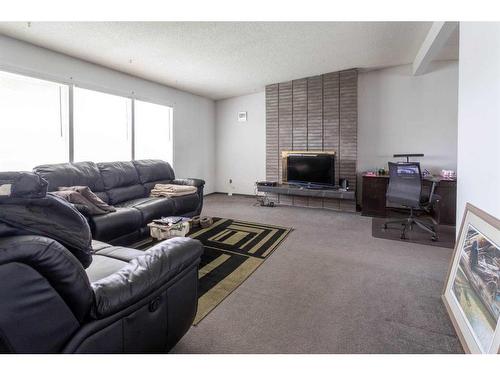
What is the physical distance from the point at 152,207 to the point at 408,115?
4.62 metres

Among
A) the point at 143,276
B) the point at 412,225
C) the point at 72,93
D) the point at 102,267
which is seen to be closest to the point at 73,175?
the point at 72,93

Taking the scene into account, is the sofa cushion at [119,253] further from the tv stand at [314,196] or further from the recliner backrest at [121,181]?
the tv stand at [314,196]

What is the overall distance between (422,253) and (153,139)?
469 cm

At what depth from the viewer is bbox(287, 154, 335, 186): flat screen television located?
5.00 metres

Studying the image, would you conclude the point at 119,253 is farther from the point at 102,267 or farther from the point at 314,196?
the point at 314,196

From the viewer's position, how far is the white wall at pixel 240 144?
6254 mm

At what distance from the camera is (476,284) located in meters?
1.57

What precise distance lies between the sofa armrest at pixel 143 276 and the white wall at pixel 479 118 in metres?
1.75

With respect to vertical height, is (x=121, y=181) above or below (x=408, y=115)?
below

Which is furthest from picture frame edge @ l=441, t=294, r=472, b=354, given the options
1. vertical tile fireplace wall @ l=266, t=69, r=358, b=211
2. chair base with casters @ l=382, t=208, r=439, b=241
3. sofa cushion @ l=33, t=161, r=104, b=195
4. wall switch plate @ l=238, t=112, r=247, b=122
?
wall switch plate @ l=238, t=112, r=247, b=122

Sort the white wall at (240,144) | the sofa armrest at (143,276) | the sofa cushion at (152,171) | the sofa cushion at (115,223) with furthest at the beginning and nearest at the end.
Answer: the white wall at (240,144) → the sofa cushion at (152,171) → the sofa cushion at (115,223) → the sofa armrest at (143,276)

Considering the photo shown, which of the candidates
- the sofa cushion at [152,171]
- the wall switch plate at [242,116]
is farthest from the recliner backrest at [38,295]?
the wall switch plate at [242,116]
